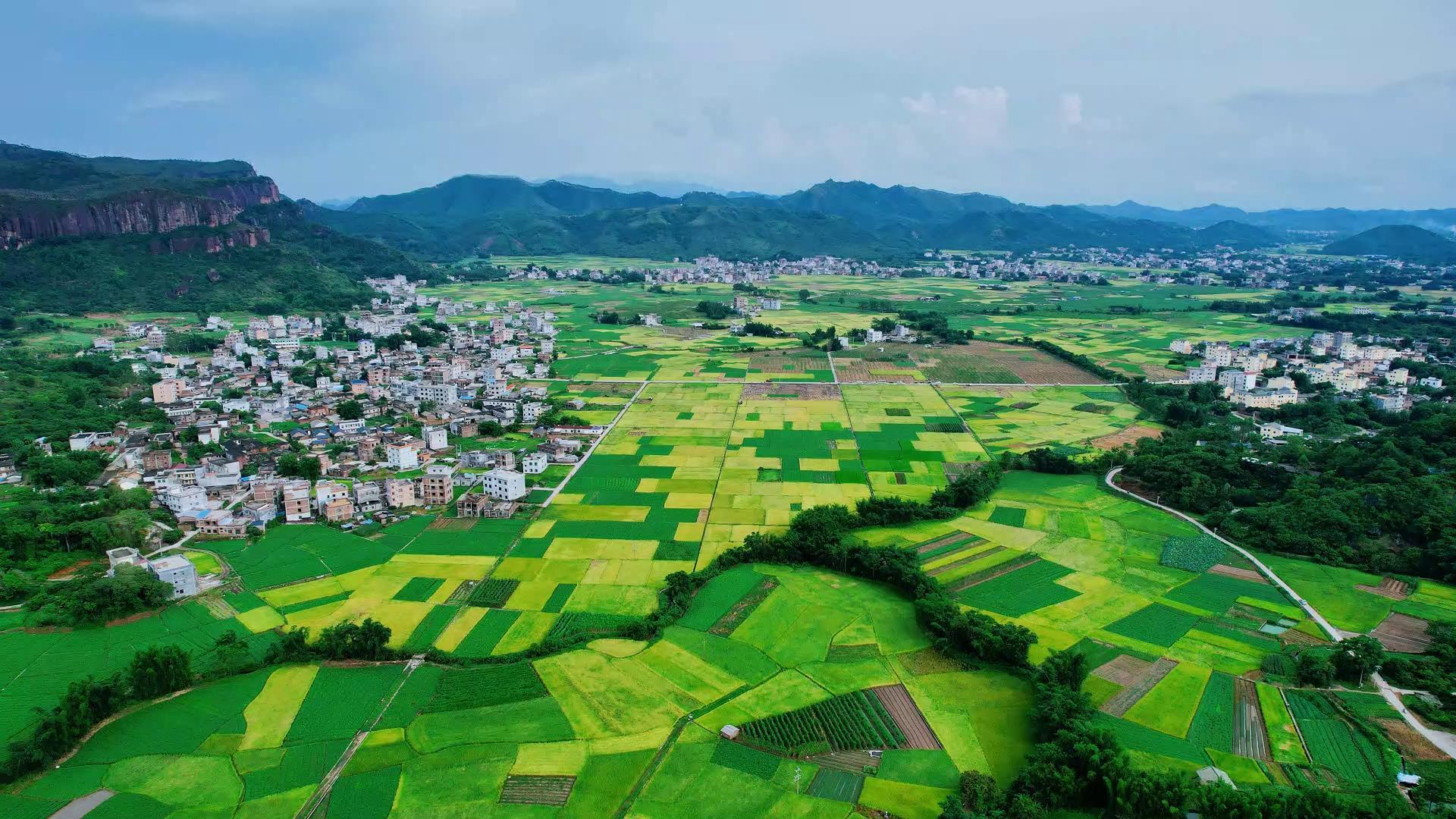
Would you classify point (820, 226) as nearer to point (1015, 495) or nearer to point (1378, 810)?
point (1015, 495)

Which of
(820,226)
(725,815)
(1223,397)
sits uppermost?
(820,226)

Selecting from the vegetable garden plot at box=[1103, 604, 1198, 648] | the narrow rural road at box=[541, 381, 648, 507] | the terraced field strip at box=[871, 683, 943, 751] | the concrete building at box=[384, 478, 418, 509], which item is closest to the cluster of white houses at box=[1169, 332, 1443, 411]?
the vegetable garden plot at box=[1103, 604, 1198, 648]

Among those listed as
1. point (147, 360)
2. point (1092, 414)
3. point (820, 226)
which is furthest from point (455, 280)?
point (1092, 414)

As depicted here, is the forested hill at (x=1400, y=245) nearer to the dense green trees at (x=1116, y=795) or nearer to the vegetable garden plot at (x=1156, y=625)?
the vegetable garden plot at (x=1156, y=625)

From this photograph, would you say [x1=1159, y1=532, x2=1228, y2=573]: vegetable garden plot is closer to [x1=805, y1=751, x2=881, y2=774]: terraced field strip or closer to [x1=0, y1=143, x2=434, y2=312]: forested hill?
[x1=805, y1=751, x2=881, y2=774]: terraced field strip

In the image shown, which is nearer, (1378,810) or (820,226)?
(1378,810)

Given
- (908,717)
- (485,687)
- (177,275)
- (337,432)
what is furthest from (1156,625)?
(177,275)

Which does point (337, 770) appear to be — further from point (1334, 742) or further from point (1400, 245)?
point (1400, 245)
